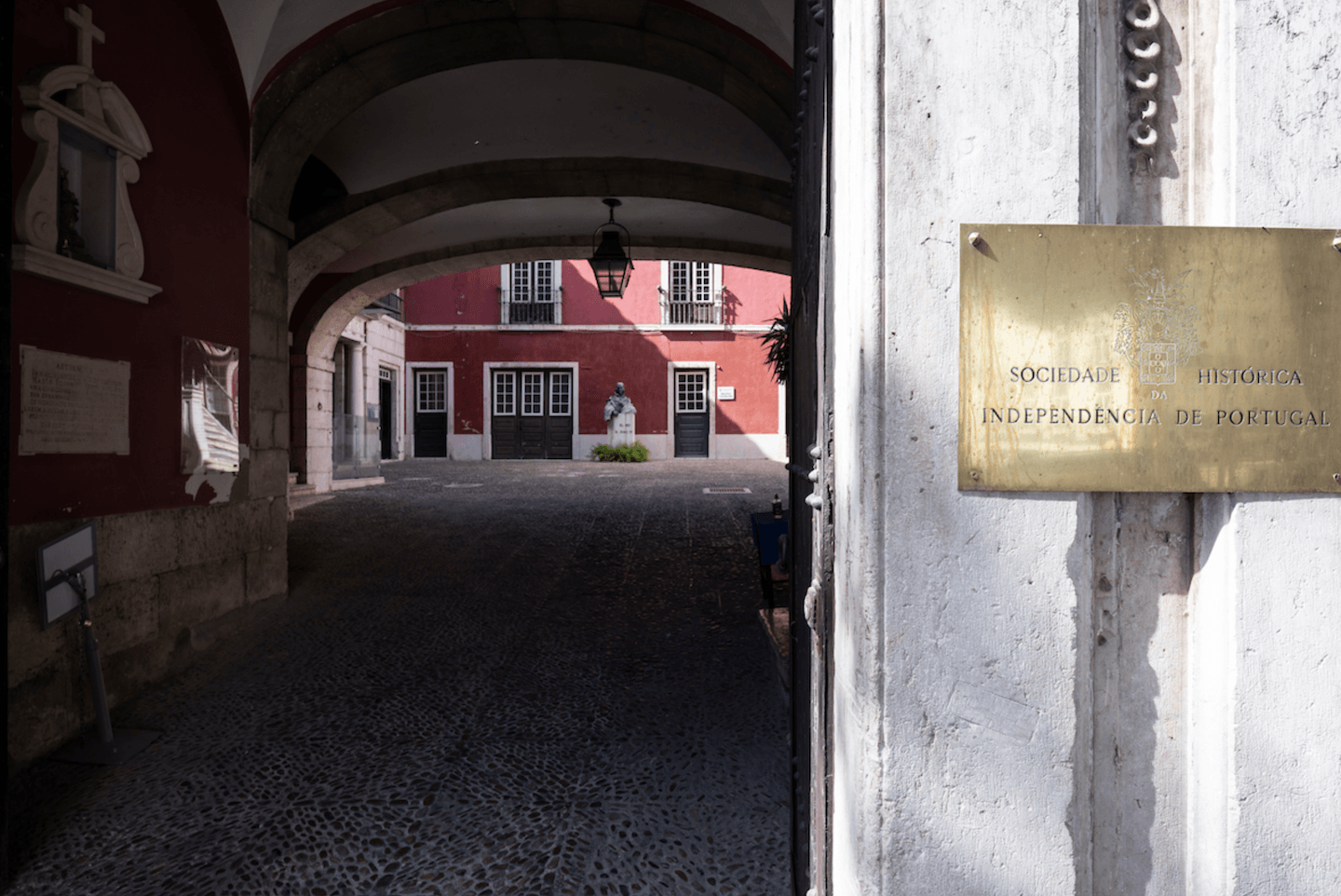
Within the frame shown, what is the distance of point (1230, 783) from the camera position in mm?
1009

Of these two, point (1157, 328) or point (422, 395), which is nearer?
point (1157, 328)

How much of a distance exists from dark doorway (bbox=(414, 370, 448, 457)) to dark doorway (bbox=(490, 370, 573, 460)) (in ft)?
5.02

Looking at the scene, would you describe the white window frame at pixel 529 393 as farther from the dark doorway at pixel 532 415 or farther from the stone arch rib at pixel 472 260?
the stone arch rib at pixel 472 260

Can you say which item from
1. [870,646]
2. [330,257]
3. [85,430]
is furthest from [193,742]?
[330,257]

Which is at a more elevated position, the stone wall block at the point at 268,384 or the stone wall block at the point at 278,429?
the stone wall block at the point at 268,384

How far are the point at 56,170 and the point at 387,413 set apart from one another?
1661cm

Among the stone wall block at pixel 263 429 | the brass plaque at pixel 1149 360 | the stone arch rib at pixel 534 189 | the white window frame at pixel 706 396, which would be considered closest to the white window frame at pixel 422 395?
the white window frame at pixel 706 396

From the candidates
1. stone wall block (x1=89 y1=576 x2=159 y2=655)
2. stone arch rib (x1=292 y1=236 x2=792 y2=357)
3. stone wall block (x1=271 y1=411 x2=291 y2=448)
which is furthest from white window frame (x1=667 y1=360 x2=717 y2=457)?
stone wall block (x1=89 y1=576 x2=159 y2=655)

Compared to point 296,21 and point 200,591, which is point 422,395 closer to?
point 296,21

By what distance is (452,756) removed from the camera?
2.42 m

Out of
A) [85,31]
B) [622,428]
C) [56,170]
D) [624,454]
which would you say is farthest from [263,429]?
[622,428]

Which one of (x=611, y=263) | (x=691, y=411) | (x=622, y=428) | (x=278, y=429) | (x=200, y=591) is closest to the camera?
(x=200, y=591)

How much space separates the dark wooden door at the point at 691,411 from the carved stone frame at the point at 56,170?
17.1m

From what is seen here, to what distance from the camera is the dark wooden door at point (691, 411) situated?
20.0 m
